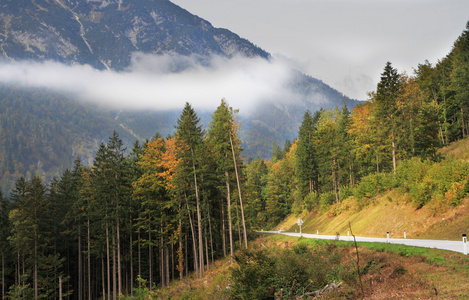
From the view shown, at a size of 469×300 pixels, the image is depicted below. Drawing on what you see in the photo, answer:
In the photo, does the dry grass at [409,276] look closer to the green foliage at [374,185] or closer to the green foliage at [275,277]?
the green foliage at [275,277]

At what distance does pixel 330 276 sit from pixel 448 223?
12.5 meters

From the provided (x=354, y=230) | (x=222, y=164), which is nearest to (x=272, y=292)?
(x=222, y=164)

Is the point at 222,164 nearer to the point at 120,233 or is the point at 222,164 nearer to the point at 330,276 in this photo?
the point at 120,233

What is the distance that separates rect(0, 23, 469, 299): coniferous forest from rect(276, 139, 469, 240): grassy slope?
3.27ft

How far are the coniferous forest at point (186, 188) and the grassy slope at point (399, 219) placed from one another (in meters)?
1.00

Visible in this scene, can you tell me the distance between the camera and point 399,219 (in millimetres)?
27406

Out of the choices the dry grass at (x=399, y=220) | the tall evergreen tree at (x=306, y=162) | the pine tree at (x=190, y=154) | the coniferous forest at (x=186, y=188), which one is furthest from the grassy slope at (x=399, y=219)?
the pine tree at (x=190, y=154)

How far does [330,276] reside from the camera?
1407cm

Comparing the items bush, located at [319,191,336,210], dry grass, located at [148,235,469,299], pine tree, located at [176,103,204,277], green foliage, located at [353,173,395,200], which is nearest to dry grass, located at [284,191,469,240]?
green foliage, located at [353,173,395,200]

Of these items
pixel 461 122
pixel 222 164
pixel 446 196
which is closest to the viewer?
pixel 446 196

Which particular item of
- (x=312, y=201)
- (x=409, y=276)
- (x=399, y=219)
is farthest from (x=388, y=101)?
(x=409, y=276)

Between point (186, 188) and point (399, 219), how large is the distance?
65.5 feet

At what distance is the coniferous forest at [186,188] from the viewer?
3195 cm

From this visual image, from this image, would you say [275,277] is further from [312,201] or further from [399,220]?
[312,201]
